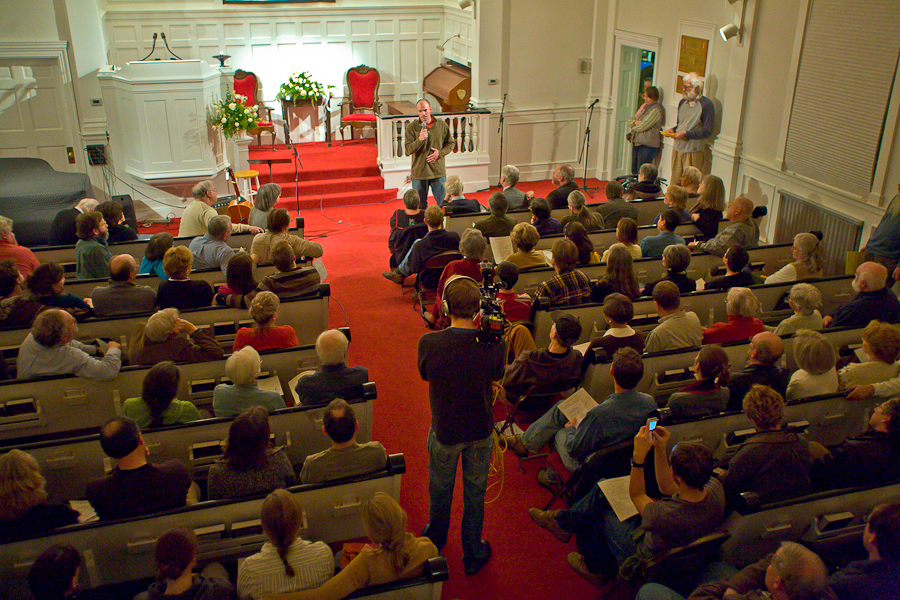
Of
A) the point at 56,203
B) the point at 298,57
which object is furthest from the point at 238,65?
the point at 56,203

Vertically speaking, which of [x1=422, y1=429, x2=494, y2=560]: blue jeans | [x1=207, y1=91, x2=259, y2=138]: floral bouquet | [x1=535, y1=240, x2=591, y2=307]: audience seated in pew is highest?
[x1=207, y1=91, x2=259, y2=138]: floral bouquet

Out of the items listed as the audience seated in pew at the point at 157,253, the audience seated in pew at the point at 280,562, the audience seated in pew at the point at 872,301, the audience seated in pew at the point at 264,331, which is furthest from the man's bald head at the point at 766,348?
the audience seated in pew at the point at 157,253

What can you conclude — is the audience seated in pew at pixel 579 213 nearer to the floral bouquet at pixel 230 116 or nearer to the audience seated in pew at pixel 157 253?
the audience seated in pew at pixel 157 253

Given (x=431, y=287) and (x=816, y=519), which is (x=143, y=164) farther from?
(x=816, y=519)

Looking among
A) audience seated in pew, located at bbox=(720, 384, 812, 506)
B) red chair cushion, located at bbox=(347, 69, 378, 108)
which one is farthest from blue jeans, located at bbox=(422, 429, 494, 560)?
red chair cushion, located at bbox=(347, 69, 378, 108)

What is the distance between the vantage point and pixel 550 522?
11.9ft

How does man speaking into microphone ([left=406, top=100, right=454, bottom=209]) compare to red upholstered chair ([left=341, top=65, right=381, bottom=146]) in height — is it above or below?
below

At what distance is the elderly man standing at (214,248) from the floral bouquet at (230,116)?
3.52 m

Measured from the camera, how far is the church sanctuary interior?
279 cm

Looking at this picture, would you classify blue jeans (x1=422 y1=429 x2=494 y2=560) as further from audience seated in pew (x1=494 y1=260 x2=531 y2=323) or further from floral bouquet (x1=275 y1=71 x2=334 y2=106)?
floral bouquet (x1=275 y1=71 x2=334 y2=106)

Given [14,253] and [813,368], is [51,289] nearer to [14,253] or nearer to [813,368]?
[14,253]

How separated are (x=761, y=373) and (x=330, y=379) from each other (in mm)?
2279

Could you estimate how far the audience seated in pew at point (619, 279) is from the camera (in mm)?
4820

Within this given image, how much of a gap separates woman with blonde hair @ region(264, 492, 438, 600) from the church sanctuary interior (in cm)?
1
